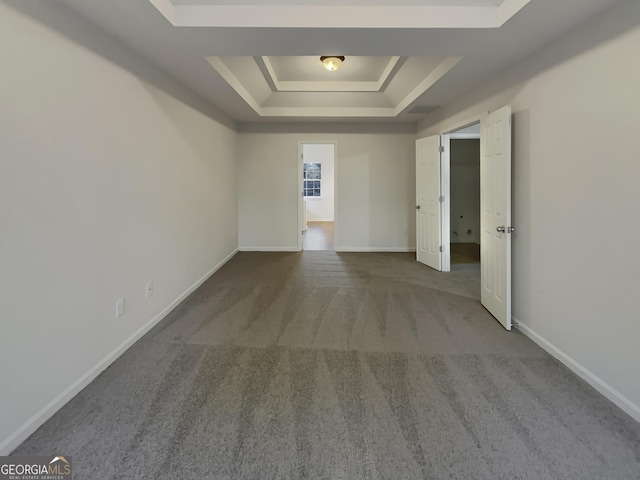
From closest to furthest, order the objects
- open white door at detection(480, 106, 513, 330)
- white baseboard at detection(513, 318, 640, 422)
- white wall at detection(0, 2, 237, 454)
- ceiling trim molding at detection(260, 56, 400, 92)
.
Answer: white wall at detection(0, 2, 237, 454), white baseboard at detection(513, 318, 640, 422), open white door at detection(480, 106, 513, 330), ceiling trim molding at detection(260, 56, 400, 92)

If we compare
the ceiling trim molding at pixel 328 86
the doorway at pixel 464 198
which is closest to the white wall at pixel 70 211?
the ceiling trim molding at pixel 328 86

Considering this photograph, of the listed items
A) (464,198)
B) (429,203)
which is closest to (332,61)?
(429,203)

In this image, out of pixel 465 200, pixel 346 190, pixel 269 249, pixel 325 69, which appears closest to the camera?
pixel 325 69

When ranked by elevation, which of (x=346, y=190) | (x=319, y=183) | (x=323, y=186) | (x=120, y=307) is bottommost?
(x=120, y=307)

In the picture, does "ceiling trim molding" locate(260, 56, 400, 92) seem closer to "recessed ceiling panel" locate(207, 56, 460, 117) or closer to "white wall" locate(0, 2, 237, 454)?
"recessed ceiling panel" locate(207, 56, 460, 117)

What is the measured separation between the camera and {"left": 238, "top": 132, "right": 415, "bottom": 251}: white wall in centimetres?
614

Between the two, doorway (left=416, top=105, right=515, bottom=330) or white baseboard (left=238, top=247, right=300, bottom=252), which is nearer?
doorway (left=416, top=105, right=515, bottom=330)

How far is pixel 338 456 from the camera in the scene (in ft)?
5.04

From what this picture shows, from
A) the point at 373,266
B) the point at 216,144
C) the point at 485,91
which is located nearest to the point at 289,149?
the point at 216,144

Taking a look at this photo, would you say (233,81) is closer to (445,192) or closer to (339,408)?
(445,192)

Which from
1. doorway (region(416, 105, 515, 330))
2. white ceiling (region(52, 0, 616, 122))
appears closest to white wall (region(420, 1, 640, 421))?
doorway (region(416, 105, 515, 330))

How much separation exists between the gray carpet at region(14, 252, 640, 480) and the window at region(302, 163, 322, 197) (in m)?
8.84

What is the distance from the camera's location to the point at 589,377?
210cm

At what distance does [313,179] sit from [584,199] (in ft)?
32.6
